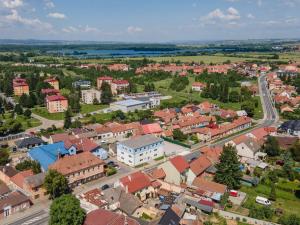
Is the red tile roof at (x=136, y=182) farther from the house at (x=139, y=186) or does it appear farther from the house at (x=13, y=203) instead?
the house at (x=13, y=203)

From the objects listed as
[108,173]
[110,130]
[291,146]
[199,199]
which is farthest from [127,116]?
[199,199]

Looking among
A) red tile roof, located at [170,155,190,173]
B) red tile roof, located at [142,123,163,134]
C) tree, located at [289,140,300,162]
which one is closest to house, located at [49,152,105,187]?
red tile roof, located at [170,155,190,173]

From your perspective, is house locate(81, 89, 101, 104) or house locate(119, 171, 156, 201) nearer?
house locate(119, 171, 156, 201)

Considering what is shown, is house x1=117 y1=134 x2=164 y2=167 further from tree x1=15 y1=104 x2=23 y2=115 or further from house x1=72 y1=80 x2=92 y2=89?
house x1=72 y1=80 x2=92 y2=89

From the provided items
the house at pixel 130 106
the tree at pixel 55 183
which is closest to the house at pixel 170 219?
the tree at pixel 55 183

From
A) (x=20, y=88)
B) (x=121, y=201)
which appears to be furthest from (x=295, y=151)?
(x=20, y=88)

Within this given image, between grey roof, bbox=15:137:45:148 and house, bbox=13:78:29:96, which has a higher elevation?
house, bbox=13:78:29:96

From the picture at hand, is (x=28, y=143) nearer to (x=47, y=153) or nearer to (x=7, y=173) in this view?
(x=47, y=153)

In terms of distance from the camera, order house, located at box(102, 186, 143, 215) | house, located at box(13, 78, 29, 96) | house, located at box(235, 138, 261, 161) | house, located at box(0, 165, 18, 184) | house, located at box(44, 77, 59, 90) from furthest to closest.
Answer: house, located at box(44, 77, 59, 90), house, located at box(13, 78, 29, 96), house, located at box(235, 138, 261, 161), house, located at box(0, 165, 18, 184), house, located at box(102, 186, 143, 215)
